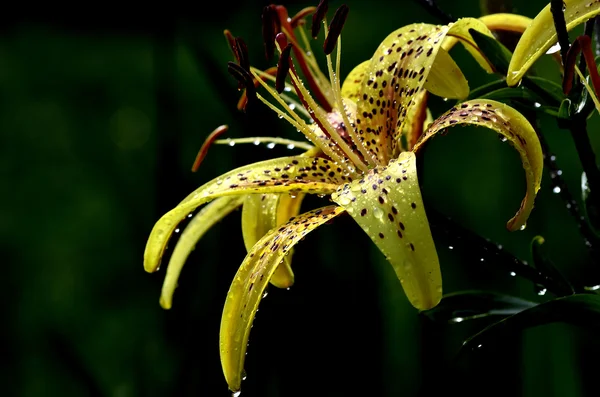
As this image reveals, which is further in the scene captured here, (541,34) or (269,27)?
(269,27)

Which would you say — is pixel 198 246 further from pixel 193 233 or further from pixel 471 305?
pixel 471 305

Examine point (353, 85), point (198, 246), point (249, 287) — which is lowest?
point (198, 246)

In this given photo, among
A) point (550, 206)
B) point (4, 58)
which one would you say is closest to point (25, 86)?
point (4, 58)

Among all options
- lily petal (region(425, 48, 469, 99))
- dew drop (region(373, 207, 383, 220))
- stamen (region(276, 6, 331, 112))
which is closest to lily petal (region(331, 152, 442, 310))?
dew drop (region(373, 207, 383, 220))

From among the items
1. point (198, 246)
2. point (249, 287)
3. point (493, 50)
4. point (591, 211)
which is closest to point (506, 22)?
point (493, 50)

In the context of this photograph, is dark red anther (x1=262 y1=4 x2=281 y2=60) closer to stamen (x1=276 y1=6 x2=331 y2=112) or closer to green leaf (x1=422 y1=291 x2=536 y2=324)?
stamen (x1=276 y1=6 x2=331 y2=112)

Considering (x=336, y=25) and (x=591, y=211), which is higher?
(x=336, y=25)

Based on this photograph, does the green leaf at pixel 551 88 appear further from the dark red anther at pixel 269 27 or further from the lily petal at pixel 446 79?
the dark red anther at pixel 269 27

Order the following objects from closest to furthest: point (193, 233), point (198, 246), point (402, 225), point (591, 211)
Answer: point (402, 225), point (591, 211), point (193, 233), point (198, 246)
